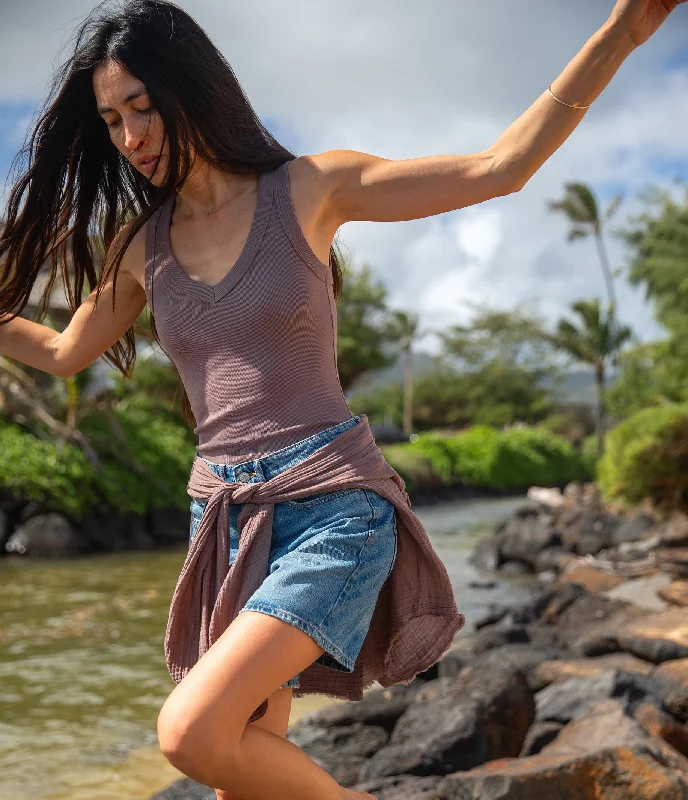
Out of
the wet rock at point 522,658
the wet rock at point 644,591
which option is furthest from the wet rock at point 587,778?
the wet rock at point 644,591

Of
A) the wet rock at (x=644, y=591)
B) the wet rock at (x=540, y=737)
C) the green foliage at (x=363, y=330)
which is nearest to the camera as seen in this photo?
the wet rock at (x=540, y=737)

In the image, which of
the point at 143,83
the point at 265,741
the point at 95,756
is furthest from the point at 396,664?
the point at 95,756

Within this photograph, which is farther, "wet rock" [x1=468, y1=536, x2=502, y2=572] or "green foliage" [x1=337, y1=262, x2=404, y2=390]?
"green foliage" [x1=337, y1=262, x2=404, y2=390]

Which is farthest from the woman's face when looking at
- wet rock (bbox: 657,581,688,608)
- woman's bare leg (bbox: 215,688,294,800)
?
wet rock (bbox: 657,581,688,608)

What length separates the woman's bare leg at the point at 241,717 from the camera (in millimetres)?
1741

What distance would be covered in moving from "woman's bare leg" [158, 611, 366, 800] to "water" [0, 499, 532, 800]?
2613mm

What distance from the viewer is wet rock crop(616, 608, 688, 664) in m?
5.24

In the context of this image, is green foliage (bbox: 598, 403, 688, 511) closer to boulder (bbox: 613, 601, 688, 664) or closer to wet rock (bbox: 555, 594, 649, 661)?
wet rock (bbox: 555, 594, 649, 661)

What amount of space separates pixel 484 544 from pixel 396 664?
1160 cm

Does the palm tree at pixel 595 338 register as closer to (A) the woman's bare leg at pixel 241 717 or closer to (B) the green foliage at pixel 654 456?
(B) the green foliage at pixel 654 456

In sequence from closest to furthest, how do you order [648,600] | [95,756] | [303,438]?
[303,438], [95,756], [648,600]

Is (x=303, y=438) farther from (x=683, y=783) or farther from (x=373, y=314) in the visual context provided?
(x=373, y=314)

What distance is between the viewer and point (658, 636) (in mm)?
5613

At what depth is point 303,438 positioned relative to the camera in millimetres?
2113
